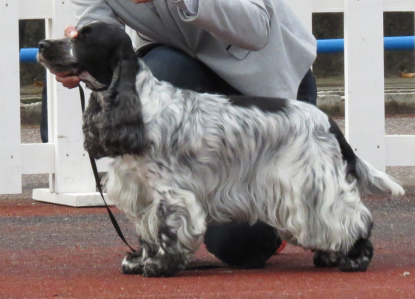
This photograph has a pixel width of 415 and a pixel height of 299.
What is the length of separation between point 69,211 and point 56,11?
1167 millimetres

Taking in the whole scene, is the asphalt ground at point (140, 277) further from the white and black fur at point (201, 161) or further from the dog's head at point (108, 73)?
the dog's head at point (108, 73)

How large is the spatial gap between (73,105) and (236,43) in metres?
2.08

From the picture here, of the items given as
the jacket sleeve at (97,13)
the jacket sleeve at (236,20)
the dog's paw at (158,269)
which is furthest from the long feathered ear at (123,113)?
the jacket sleeve at (97,13)

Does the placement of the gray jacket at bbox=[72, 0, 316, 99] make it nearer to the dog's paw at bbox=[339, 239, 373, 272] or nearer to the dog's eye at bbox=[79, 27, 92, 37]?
the dog's eye at bbox=[79, 27, 92, 37]

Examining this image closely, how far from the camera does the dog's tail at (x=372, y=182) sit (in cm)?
384

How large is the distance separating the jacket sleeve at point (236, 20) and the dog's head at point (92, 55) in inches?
11.9

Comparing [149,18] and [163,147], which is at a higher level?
[149,18]

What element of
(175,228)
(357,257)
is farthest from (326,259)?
(175,228)

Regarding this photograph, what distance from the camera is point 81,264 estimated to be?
398 cm

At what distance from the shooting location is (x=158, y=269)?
3.59m

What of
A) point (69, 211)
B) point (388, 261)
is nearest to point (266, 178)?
point (388, 261)

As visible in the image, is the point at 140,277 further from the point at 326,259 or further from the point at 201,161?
the point at 326,259

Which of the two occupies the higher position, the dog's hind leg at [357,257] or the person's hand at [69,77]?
the person's hand at [69,77]

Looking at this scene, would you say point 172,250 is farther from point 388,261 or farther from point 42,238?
point 42,238
